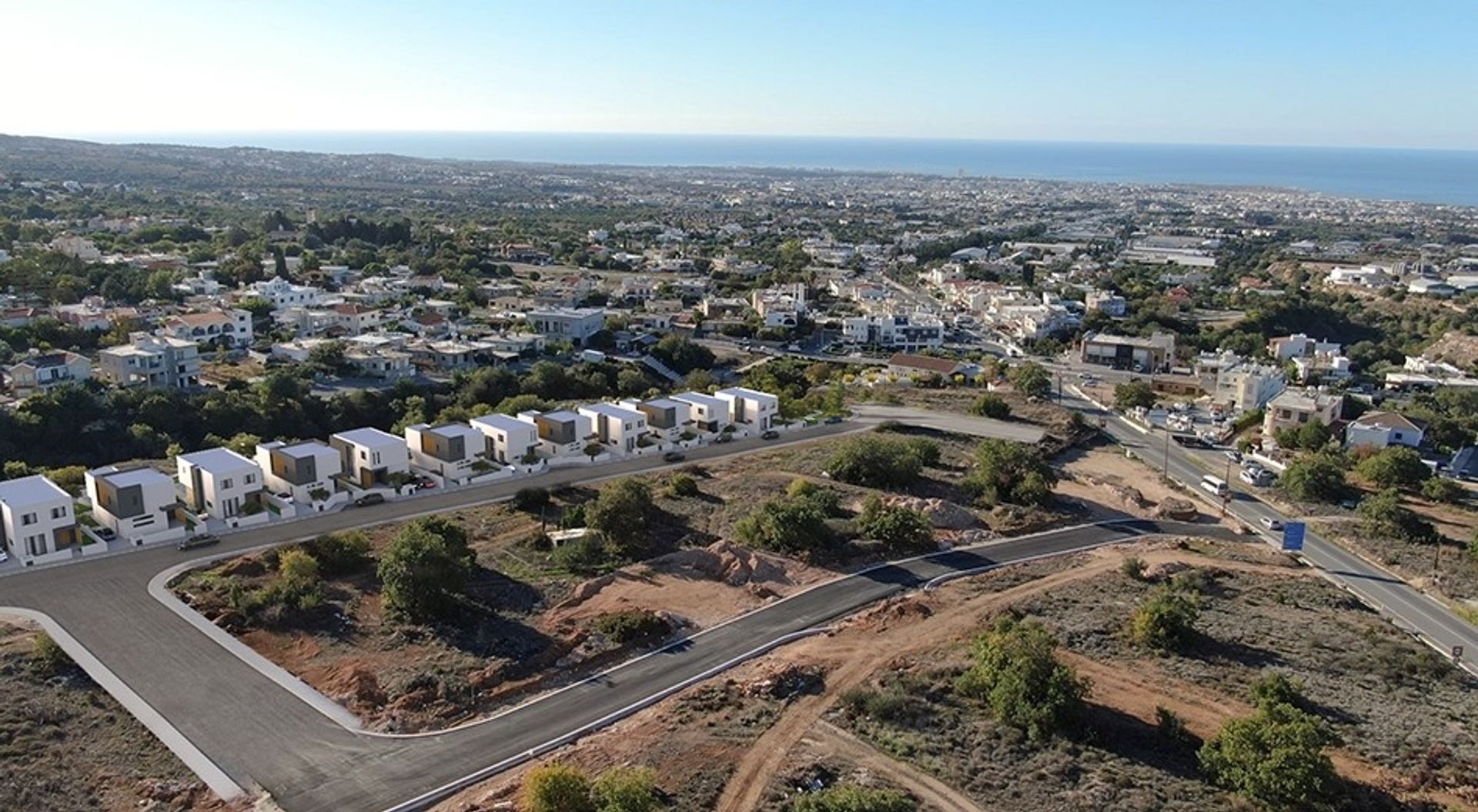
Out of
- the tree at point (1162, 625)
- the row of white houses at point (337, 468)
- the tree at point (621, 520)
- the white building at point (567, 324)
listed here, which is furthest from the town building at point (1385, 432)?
the white building at point (567, 324)

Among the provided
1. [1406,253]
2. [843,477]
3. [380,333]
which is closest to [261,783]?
[843,477]

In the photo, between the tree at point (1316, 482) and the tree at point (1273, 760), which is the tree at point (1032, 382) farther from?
the tree at point (1273, 760)

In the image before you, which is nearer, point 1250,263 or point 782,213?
point 1250,263

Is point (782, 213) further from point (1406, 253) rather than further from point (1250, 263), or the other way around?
point (1406, 253)

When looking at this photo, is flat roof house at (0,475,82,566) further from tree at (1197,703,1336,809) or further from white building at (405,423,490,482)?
tree at (1197,703,1336,809)

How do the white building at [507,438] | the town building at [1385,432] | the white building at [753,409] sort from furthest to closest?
the town building at [1385,432]
the white building at [753,409]
the white building at [507,438]

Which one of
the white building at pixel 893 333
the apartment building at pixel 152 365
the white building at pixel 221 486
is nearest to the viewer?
the white building at pixel 221 486

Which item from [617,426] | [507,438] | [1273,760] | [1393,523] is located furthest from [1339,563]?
[507,438]
